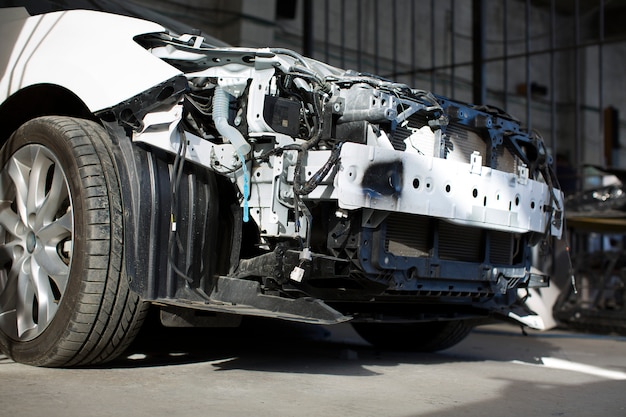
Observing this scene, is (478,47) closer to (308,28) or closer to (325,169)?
(308,28)

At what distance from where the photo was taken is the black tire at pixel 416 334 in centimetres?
462

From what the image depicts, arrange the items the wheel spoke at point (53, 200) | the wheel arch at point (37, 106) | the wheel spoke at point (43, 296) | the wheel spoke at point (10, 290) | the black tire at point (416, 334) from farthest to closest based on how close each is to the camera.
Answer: the black tire at point (416, 334)
the wheel arch at point (37, 106)
the wheel spoke at point (10, 290)
the wheel spoke at point (53, 200)
the wheel spoke at point (43, 296)

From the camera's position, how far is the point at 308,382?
3252 millimetres

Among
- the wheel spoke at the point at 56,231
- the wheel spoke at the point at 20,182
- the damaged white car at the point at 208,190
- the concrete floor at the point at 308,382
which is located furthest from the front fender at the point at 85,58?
the concrete floor at the point at 308,382

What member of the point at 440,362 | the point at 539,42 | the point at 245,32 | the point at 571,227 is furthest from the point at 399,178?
the point at 539,42

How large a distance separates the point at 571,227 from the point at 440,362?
4231 mm

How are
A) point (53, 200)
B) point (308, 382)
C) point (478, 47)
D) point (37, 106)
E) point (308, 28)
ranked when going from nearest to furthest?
1. point (308, 382)
2. point (53, 200)
3. point (37, 106)
4. point (478, 47)
5. point (308, 28)

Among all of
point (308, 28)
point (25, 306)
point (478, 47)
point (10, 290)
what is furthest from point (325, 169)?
point (308, 28)

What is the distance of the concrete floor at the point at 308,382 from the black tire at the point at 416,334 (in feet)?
0.34

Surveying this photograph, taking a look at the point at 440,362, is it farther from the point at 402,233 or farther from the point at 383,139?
the point at 383,139

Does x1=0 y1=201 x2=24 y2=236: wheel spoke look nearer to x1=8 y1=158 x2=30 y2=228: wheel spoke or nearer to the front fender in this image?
x1=8 y1=158 x2=30 y2=228: wheel spoke

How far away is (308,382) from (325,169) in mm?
956

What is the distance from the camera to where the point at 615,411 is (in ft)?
9.55

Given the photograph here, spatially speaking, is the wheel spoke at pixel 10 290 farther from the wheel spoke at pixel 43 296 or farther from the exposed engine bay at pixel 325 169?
the exposed engine bay at pixel 325 169
